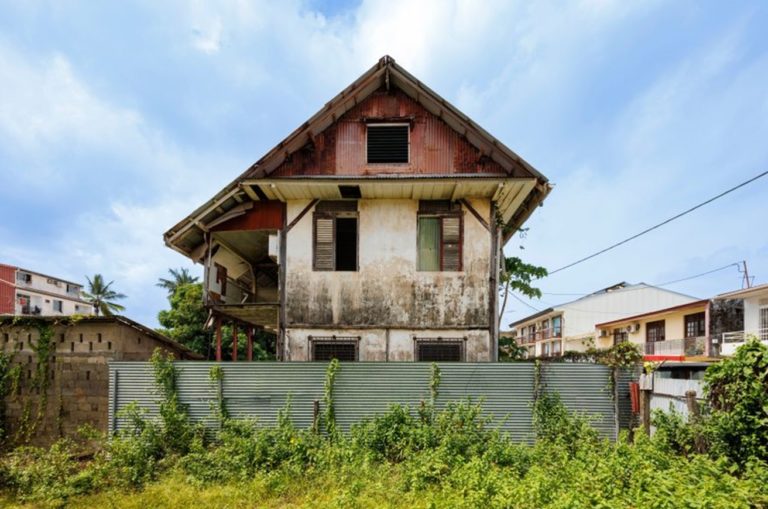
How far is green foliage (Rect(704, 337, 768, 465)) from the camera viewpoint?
6.24m

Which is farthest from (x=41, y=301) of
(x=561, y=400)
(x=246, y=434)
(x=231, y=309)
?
(x=561, y=400)

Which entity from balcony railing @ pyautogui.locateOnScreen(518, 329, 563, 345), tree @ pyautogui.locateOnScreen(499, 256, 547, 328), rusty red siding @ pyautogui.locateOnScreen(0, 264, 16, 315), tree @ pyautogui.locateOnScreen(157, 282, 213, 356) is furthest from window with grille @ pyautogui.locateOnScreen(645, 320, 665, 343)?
rusty red siding @ pyautogui.locateOnScreen(0, 264, 16, 315)

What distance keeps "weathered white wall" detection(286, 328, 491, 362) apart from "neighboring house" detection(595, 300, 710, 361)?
1881 cm

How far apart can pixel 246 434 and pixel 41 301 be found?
59764 millimetres

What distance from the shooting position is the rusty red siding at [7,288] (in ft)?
154

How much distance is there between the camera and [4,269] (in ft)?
159

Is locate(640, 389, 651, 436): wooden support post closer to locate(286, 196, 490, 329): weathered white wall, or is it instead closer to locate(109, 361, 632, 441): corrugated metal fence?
locate(109, 361, 632, 441): corrugated metal fence

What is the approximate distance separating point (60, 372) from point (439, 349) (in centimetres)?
873

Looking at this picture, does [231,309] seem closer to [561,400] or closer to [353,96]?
[353,96]

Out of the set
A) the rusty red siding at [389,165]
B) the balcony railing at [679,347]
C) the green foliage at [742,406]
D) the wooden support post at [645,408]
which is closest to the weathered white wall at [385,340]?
the wooden support post at [645,408]

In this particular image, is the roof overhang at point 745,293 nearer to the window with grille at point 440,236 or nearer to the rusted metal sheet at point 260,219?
the window with grille at point 440,236

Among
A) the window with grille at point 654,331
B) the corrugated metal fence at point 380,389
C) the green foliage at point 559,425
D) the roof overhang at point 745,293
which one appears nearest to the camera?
the green foliage at point 559,425

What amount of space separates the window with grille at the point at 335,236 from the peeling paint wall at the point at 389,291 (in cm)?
19

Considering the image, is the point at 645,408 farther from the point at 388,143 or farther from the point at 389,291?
the point at 388,143
